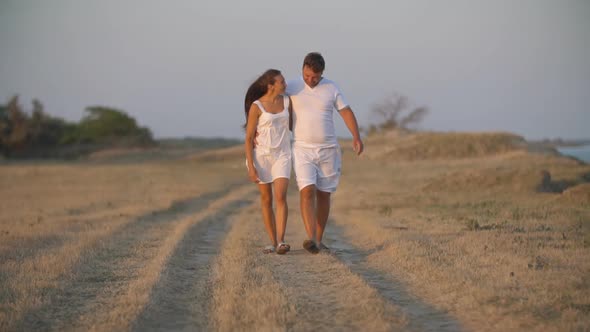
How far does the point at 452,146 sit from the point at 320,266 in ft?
84.2

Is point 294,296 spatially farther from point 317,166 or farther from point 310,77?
point 310,77

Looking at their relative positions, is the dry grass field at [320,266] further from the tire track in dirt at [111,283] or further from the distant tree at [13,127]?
the distant tree at [13,127]

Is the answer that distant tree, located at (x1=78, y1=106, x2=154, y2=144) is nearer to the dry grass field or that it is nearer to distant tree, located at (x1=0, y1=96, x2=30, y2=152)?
distant tree, located at (x1=0, y1=96, x2=30, y2=152)

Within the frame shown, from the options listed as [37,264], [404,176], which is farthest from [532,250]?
[404,176]

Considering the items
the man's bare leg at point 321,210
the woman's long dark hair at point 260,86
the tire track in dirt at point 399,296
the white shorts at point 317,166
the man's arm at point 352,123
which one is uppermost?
the woman's long dark hair at point 260,86

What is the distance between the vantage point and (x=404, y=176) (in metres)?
21.8

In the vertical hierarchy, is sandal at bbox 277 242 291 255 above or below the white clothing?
below

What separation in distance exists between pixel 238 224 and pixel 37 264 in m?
4.29

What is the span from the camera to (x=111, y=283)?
19.4 feet

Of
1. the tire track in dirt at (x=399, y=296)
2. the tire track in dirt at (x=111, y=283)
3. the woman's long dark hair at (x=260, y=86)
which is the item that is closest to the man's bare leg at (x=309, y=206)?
the tire track in dirt at (x=399, y=296)

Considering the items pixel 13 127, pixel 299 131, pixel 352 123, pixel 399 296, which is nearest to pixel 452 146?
pixel 352 123

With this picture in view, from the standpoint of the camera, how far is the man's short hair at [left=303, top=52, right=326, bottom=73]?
720cm

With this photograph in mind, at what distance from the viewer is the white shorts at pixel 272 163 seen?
24.3 feet

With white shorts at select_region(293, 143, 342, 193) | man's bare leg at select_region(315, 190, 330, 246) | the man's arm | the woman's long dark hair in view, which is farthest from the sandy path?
the woman's long dark hair
